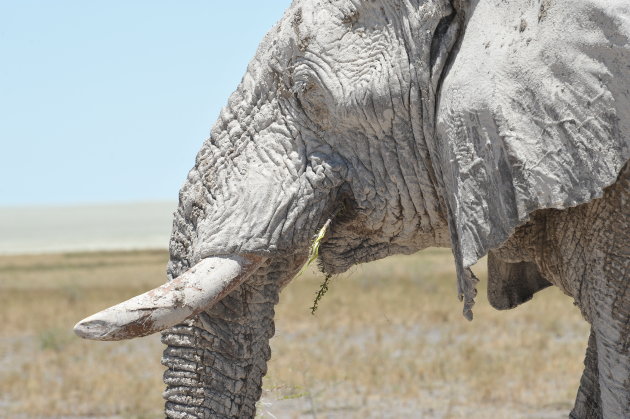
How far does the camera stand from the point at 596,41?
240 centimetres

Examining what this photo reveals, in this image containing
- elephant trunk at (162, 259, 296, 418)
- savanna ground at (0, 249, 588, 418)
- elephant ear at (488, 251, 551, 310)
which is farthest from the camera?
savanna ground at (0, 249, 588, 418)

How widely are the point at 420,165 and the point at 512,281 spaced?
665 mm

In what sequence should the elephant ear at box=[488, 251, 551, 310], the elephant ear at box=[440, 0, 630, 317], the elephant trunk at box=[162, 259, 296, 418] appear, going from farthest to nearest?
the elephant ear at box=[488, 251, 551, 310], the elephant trunk at box=[162, 259, 296, 418], the elephant ear at box=[440, 0, 630, 317]

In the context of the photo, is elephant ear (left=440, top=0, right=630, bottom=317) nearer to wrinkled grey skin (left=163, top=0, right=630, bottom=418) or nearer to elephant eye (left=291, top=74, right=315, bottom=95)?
wrinkled grey skin (left=163, top=0, right=630, bottom=418)

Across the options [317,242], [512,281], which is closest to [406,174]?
[317,242]

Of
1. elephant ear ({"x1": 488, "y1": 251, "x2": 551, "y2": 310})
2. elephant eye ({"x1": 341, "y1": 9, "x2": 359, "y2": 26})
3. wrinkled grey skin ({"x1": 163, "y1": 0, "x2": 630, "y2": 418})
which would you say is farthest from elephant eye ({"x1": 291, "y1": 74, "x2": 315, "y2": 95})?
elephant ear ({"x1": 488, "y1": 251, "x2": 551, "y2": 310})

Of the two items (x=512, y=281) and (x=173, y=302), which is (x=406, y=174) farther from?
(x=173, y=302)

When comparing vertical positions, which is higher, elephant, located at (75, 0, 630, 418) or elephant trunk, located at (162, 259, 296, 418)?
elephant, located at (75, 0, 630, 418)

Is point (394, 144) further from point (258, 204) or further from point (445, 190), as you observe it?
point (258, 204)

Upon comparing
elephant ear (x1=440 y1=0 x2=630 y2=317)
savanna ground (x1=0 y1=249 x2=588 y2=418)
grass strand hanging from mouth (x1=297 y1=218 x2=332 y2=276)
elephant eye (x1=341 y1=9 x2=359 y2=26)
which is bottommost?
savanna ground (x1=0 y1=249 x2=588 y2=418)

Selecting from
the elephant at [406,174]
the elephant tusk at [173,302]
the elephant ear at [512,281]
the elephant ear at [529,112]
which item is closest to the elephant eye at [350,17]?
the elephant at [406,174]

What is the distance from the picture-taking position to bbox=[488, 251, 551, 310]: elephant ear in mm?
3400

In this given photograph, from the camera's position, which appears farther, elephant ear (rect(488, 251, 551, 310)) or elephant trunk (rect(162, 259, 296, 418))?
elephant ear (rect(488, 251, 551, 310))

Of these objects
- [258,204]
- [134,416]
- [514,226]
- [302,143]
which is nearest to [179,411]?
[258,204]
